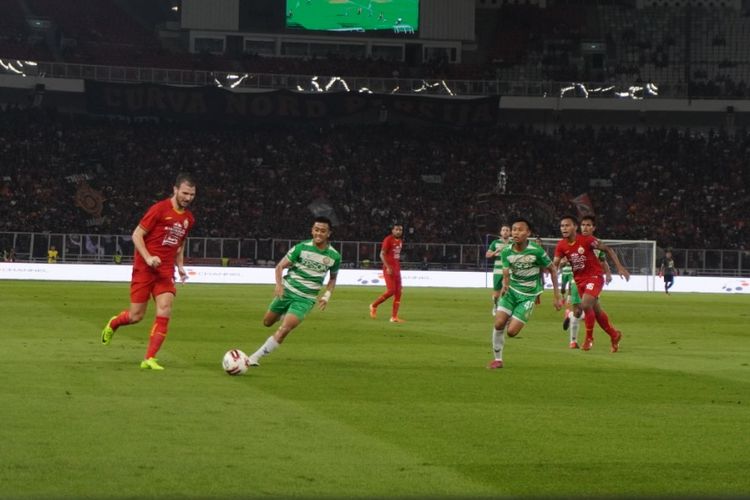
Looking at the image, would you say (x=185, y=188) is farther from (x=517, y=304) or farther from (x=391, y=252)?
(x=391, y=252)

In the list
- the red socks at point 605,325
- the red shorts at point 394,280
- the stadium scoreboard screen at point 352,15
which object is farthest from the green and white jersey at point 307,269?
the stadium scoreboard screen at point 352,15

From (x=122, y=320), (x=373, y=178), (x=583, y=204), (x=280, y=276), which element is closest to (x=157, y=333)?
(x=122, y=320)

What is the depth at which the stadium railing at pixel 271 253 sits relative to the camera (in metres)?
55.5

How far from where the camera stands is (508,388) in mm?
15125

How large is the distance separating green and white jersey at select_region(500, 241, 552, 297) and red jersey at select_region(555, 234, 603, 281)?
4033 millimetres

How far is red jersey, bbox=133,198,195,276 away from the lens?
1592cm

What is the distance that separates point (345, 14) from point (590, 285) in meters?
56.9

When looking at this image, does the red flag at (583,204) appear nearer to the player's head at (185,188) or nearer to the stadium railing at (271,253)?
the stadium railing at (271,253)

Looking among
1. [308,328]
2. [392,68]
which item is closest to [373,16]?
[392,68]

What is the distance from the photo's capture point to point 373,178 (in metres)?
69.1

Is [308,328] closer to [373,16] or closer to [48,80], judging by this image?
[48,80]

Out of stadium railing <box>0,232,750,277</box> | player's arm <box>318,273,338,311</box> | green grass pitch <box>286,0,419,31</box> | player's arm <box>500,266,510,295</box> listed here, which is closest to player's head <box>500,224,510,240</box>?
player's arm <box>500,266,510,295</box>

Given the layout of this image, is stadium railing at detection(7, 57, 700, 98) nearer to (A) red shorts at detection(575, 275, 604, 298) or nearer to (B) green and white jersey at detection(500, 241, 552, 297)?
(A) red shorts at detection(575, 275, 604, 298)

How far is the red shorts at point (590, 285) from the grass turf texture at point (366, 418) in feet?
3.42
